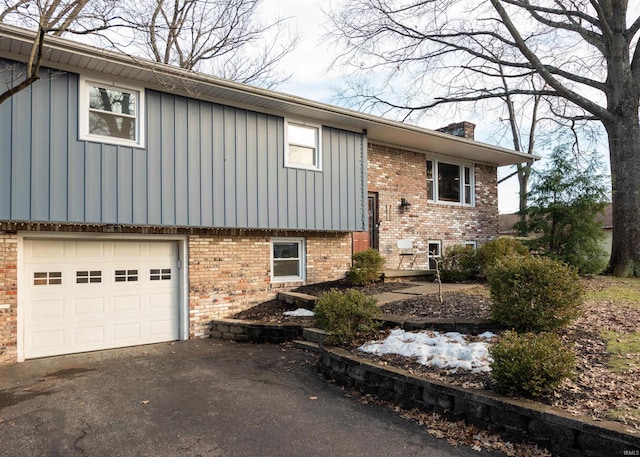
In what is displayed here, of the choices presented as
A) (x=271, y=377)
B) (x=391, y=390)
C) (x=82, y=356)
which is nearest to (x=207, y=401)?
(x=271, y=377)

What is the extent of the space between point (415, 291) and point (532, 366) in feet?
16.8

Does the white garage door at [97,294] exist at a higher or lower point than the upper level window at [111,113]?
lower

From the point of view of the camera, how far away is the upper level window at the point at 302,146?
9.70m

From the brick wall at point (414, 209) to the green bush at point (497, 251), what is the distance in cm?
258

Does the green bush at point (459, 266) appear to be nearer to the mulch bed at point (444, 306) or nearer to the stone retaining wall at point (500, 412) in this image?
the mulch bed at point (444, 306)

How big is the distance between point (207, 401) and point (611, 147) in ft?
40.4

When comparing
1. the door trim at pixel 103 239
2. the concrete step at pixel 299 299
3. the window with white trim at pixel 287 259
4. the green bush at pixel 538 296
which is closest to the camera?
the green bush at pixel 538 296

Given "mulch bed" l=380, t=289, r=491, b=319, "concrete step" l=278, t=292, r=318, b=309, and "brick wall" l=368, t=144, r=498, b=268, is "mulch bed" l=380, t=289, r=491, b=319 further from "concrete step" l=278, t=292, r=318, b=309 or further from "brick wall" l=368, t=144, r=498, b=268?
Result: "brick wall" l=368, t=144, r=498, b=268

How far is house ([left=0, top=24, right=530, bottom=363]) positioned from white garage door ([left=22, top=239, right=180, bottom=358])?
21 mm

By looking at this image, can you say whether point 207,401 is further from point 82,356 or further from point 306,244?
point 306,244

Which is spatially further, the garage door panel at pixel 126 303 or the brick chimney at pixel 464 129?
the brick chimney at pixel 464 129

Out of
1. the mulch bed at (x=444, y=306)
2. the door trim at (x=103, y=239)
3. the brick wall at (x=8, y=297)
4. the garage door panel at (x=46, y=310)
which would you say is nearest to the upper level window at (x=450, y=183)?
the mulch bed at (x=444, y=306)

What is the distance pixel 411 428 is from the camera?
4.12 m

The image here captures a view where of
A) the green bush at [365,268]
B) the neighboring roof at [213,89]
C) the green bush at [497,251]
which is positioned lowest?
the green bush at [365,268]
